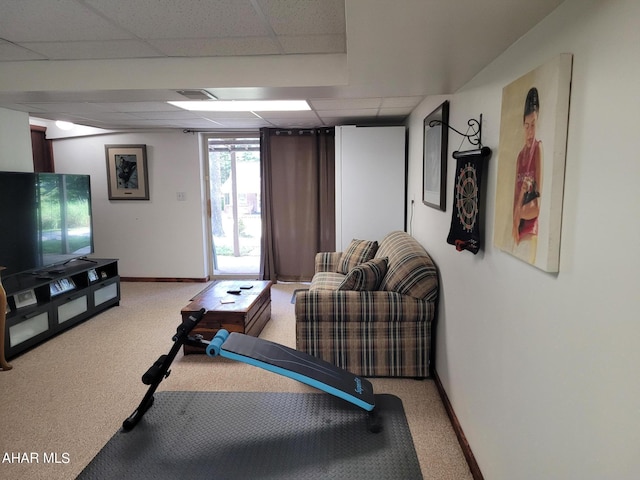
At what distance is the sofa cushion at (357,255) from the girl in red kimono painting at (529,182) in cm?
275

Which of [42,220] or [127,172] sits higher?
[127,172]

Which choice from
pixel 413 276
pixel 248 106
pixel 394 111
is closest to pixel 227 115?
pixel 248 106

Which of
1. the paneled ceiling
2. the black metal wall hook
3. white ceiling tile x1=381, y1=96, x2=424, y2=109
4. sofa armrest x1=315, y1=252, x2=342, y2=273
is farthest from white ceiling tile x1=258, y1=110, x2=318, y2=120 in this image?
the black metal wall hook

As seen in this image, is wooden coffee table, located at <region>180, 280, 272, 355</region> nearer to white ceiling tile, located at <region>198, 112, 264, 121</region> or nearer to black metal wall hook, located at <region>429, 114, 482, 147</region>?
white ceiling tile, located at <region>198, 112, 264, 121</region>

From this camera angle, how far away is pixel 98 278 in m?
4.58

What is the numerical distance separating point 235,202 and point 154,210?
1.15 meters

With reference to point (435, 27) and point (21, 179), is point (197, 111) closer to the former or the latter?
point (21, 179)

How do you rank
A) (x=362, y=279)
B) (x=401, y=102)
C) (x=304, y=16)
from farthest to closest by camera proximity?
(x=401, y=102) → (x=362, y=279) → (x=304, y=16)

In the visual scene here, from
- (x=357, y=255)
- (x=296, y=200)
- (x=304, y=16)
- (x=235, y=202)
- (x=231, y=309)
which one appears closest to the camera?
(x=304, y=16)

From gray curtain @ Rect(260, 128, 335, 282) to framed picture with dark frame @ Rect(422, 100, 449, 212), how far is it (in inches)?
82.2

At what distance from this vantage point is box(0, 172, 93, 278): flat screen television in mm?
3609

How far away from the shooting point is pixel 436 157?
10.0 ft

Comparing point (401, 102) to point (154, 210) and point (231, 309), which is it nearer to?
point (231, 309)

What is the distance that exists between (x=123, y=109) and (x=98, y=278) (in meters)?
1.87
